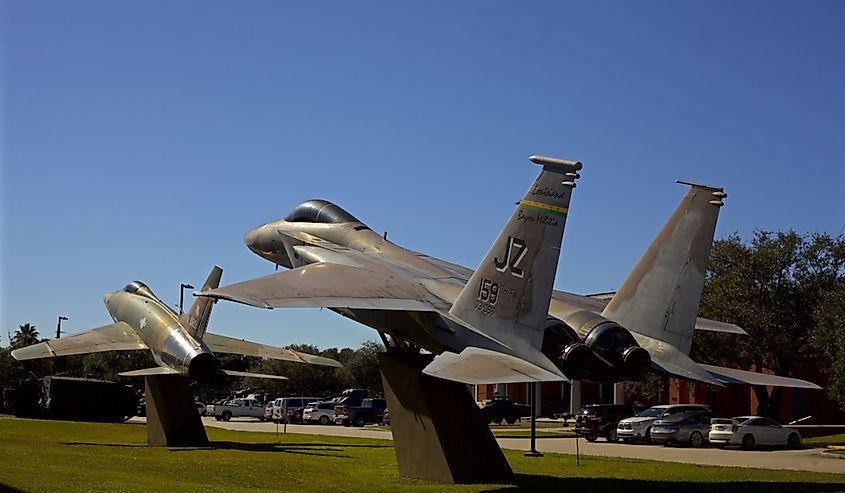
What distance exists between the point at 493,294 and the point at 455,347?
1.48 m

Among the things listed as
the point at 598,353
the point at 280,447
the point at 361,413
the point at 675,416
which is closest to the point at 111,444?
the point at 280,447

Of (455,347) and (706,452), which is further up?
(455,347)

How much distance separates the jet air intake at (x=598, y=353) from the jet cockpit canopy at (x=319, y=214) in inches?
331

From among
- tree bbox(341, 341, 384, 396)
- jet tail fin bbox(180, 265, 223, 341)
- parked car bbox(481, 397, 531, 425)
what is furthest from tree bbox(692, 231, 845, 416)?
tree bbox(341, 341, 384, 396)

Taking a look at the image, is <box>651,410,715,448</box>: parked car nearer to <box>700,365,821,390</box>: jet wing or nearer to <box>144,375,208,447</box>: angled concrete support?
<box>700,365,821,390</box>: jet wing

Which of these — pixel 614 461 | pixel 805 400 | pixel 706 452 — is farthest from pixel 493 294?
pixel 805 400

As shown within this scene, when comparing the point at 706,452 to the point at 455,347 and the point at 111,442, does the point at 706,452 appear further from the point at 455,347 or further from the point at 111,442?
the point at 111,442

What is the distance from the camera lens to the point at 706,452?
96.0ft

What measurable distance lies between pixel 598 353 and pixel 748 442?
704 inches

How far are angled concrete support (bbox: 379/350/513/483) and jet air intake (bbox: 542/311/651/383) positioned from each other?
260cm

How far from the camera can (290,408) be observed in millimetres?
55750

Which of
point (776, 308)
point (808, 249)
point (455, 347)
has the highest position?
point (808, 249)

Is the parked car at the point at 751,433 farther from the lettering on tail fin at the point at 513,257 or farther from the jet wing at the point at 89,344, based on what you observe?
the jet wing at the point at 89,344

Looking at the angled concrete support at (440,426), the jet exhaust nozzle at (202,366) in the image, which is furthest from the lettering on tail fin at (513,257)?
the jet exhaust nozzle at (202,366)
